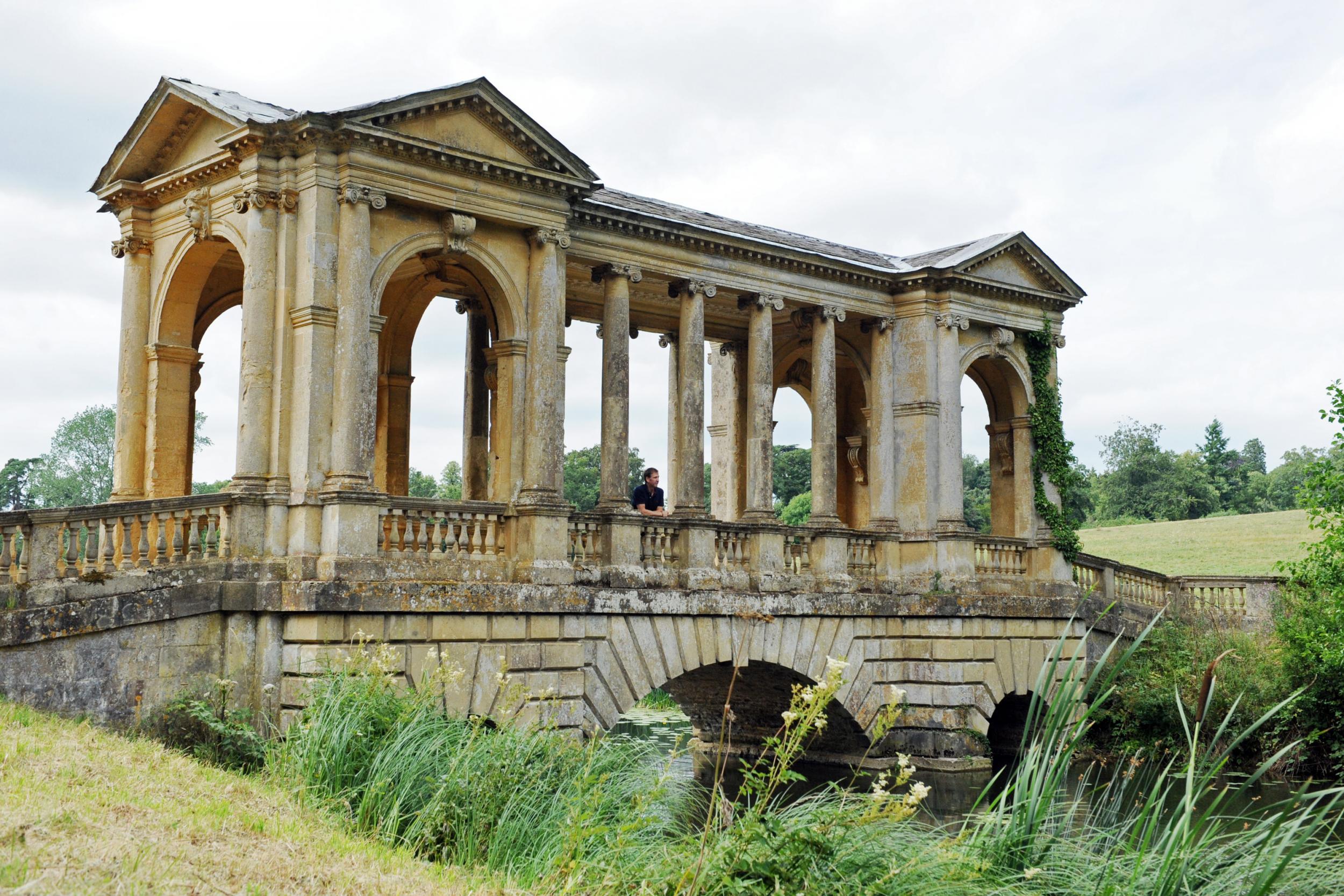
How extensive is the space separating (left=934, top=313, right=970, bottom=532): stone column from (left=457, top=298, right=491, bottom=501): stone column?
7241 millimetres

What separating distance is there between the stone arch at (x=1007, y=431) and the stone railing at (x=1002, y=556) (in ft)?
1.48

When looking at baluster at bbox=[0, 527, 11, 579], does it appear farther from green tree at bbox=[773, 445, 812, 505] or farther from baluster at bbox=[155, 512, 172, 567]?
green tree at bbox=[773, 445, 812, 505]

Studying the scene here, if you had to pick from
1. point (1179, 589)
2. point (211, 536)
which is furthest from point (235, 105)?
point (1179, 589)

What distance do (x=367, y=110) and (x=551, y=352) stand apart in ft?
11.7

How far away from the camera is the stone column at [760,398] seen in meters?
19.2

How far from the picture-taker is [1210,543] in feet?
152

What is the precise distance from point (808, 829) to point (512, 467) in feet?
32.0

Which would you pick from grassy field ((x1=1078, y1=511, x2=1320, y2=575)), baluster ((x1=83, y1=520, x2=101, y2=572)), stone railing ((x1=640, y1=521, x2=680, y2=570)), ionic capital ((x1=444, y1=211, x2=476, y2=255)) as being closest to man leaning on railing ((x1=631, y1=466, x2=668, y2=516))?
stone railing ((x1=640, y1=521, x2=680, y2=570))

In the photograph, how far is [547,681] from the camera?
15078 millimetres

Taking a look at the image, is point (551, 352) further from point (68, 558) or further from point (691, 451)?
point (68, 558)

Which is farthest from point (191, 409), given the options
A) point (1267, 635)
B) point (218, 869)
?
point (1267, 635)

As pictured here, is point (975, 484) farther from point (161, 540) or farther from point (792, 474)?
point (161, 540)

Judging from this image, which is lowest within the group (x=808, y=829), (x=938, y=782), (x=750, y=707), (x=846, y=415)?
(x=938, y=782)

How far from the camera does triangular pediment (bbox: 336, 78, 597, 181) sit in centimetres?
1462
